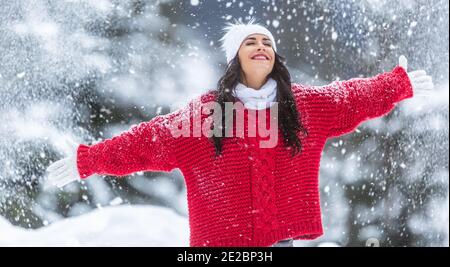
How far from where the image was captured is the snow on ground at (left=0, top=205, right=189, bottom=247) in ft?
4.89

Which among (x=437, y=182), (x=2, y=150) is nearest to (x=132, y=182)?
(x=2, y=150)

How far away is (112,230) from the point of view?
154cm

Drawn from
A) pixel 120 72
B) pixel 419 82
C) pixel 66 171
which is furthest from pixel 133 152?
pixel 419 82

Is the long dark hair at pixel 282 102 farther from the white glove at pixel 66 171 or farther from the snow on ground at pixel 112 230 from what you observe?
the snow on ground at pixel 112 230

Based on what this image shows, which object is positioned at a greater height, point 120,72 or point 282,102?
point 120,72

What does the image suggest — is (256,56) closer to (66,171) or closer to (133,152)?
(133,152)

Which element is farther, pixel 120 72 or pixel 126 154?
pixel 120 72

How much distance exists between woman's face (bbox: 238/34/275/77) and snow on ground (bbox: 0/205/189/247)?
593 millimetres

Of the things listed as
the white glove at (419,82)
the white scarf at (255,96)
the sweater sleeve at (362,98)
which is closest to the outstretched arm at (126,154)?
the white scarf at (255,96)

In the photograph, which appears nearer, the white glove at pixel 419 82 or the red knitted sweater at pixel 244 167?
the red knitted sweater at pixel 244 167

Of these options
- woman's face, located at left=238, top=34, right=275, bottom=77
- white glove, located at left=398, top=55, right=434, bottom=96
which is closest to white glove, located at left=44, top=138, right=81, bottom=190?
woman's face, located at left=238, top=34, right=275, bottom=77

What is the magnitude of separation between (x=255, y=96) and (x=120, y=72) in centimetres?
52

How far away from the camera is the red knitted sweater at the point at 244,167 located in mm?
1129

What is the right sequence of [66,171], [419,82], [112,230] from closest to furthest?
[66,171], [419,82], [112,230]
